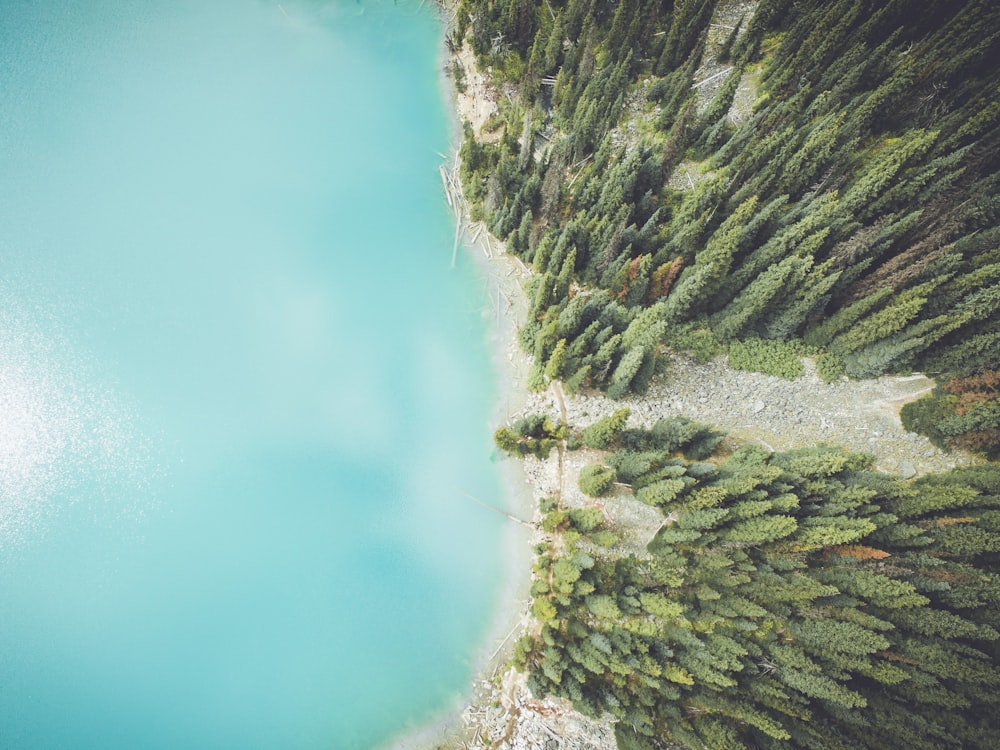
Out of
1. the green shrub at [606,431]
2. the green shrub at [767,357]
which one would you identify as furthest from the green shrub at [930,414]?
the green shrub at [606,431]

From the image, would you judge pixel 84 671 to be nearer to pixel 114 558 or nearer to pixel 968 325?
pixel 114 558

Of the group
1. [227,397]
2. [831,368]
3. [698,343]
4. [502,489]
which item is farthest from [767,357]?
[227,397]

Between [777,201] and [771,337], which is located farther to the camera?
[771,337]

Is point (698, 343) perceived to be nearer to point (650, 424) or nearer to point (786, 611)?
point (650, 424)

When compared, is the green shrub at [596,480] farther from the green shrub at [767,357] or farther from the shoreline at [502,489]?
the green shrub at [767,357]

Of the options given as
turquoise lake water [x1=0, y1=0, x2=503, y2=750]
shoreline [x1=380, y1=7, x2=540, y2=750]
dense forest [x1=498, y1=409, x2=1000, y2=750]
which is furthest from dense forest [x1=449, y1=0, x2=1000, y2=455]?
turquoise lake water [x1=0, y1=0, x2=503, y2=750]
